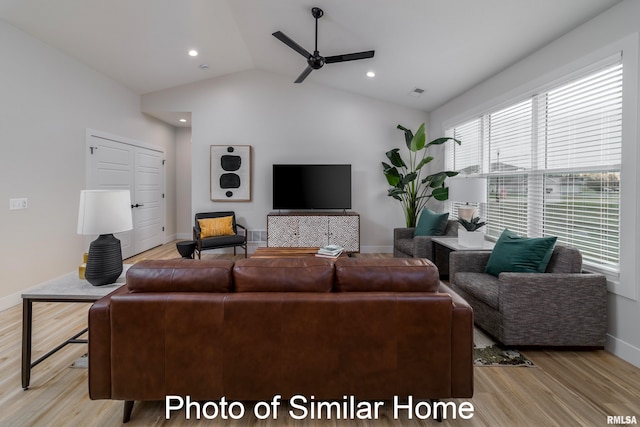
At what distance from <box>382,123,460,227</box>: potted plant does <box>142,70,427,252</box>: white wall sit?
35 centimetres

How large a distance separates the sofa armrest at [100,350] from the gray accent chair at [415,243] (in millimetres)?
3423

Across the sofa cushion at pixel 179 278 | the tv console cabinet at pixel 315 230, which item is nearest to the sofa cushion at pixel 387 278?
the sofa cushion at pixel 179 278

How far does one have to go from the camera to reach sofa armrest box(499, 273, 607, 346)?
227 centimetres

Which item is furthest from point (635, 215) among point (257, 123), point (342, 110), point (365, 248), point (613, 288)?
point (257, 123)

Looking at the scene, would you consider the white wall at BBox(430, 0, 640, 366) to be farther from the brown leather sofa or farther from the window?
the brown leather sofa

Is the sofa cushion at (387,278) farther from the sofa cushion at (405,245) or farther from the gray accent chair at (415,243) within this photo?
the sofa cushion at (405,245)

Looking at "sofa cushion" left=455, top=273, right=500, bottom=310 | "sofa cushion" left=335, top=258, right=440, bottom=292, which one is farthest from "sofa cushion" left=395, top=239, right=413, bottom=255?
"sofa cushion" left=335, top=258, right=440, bottom=292

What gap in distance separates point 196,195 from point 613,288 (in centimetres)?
556

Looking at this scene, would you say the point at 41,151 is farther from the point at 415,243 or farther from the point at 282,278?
the point at 415,243

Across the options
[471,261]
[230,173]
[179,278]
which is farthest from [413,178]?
[179,278]

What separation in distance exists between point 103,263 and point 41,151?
99.7 inches

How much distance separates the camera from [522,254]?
8.43 feet

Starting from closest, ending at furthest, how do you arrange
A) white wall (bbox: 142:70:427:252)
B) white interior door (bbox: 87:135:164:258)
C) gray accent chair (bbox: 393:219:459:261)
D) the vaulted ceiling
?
the vaulted ceiling < gray accent chair (bbox: 393:219:459:261) < white interior door (bbox: 87:135:164:258) < white wall (bbox: 142:70:427:252)

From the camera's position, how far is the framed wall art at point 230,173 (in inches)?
219
